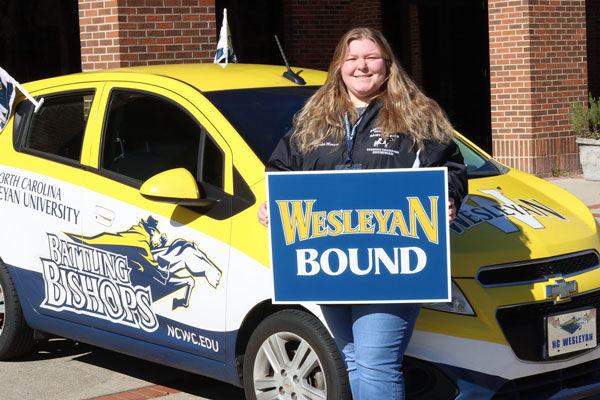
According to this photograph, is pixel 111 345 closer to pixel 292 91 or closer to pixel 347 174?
pixel 292 91

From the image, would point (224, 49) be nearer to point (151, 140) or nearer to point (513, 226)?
point (151, 140)

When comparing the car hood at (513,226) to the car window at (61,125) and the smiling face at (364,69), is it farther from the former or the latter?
the car window at (61,125)

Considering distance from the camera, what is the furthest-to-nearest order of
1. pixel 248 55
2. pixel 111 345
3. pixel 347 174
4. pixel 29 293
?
pixel 248 55 → pixel 29 293 → pixel 111 345 → pixel 347 174

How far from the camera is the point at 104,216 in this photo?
512 cm

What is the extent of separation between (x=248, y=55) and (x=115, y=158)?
9642mm

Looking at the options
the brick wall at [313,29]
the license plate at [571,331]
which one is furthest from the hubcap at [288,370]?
the brick wall at [313,29]

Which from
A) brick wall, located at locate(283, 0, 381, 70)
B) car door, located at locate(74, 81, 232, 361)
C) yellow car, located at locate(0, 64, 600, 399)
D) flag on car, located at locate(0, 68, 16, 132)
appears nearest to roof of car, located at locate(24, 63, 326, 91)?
yellow car, located at locate(0, 64, 600, 399)

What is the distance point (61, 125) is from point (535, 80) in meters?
8.87

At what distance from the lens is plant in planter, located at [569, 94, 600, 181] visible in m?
13.0

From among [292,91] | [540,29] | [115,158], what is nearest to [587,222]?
[292,91]

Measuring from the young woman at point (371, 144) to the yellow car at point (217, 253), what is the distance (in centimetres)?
35

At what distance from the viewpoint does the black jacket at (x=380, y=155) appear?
372 centimetres

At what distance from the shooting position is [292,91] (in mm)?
5289

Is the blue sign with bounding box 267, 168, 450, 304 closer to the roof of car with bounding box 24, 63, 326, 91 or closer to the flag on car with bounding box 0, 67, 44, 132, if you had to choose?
the roof of car with bounding box 24, 63, 326, 91
